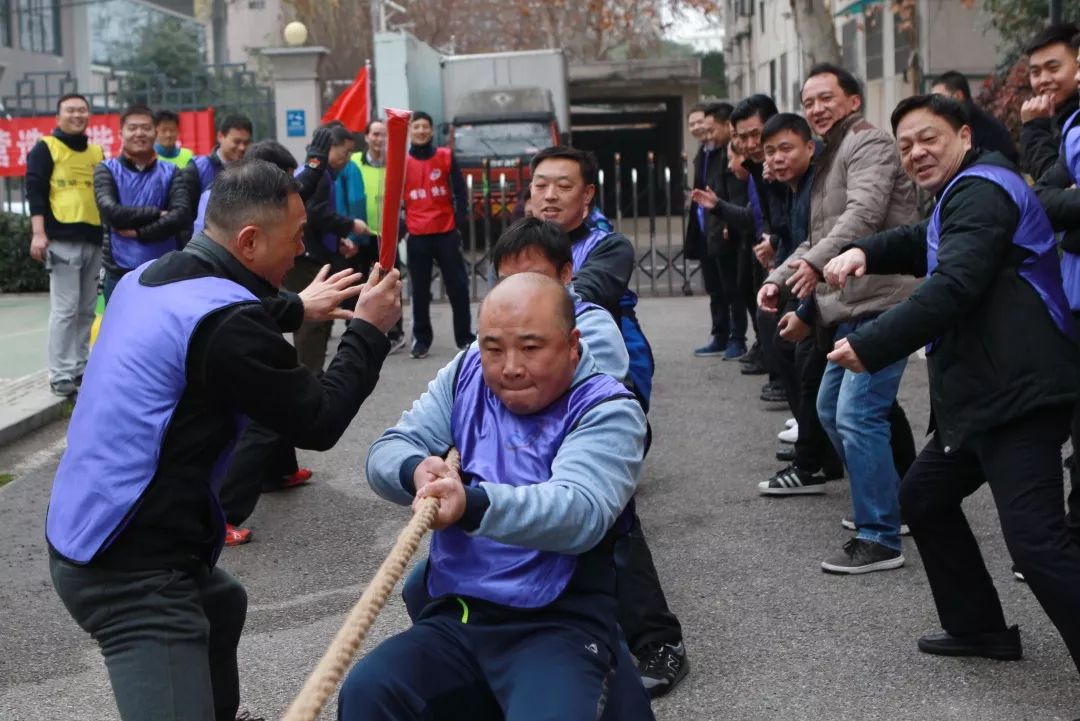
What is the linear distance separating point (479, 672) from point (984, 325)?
6.34 ft

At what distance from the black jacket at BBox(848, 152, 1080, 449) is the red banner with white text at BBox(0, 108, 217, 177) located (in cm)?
1315

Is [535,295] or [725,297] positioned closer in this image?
[535,295]

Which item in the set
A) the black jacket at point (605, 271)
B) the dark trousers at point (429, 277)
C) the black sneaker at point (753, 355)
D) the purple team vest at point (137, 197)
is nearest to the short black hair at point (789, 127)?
Answer: the black jacket at point (605, 271)

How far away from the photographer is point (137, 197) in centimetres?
883

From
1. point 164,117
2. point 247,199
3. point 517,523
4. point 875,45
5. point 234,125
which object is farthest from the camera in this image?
point 875,45

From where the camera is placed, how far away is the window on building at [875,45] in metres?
23.7

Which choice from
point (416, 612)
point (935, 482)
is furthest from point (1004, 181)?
point (416, 612)

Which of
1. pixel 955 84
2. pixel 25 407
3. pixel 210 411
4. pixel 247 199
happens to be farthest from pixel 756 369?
pixel 210 411

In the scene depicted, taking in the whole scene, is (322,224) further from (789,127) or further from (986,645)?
(986,645)

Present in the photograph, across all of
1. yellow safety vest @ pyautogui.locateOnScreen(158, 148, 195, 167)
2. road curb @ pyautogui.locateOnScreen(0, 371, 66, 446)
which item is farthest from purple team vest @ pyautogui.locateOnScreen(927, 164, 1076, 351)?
yellow safety vest @ pyautogui.locateOnScreen(158, 148, 195, 167)

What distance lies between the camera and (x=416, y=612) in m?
3.29

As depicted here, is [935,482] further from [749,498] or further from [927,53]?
[927,53]

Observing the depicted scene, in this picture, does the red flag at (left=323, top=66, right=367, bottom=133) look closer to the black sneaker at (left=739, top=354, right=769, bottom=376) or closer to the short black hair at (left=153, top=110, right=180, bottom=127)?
the short black hair at (left=153, top=110, right=180, bottom=127)

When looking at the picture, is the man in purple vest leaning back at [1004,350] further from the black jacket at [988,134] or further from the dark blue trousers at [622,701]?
the black jacket at [988,134]
